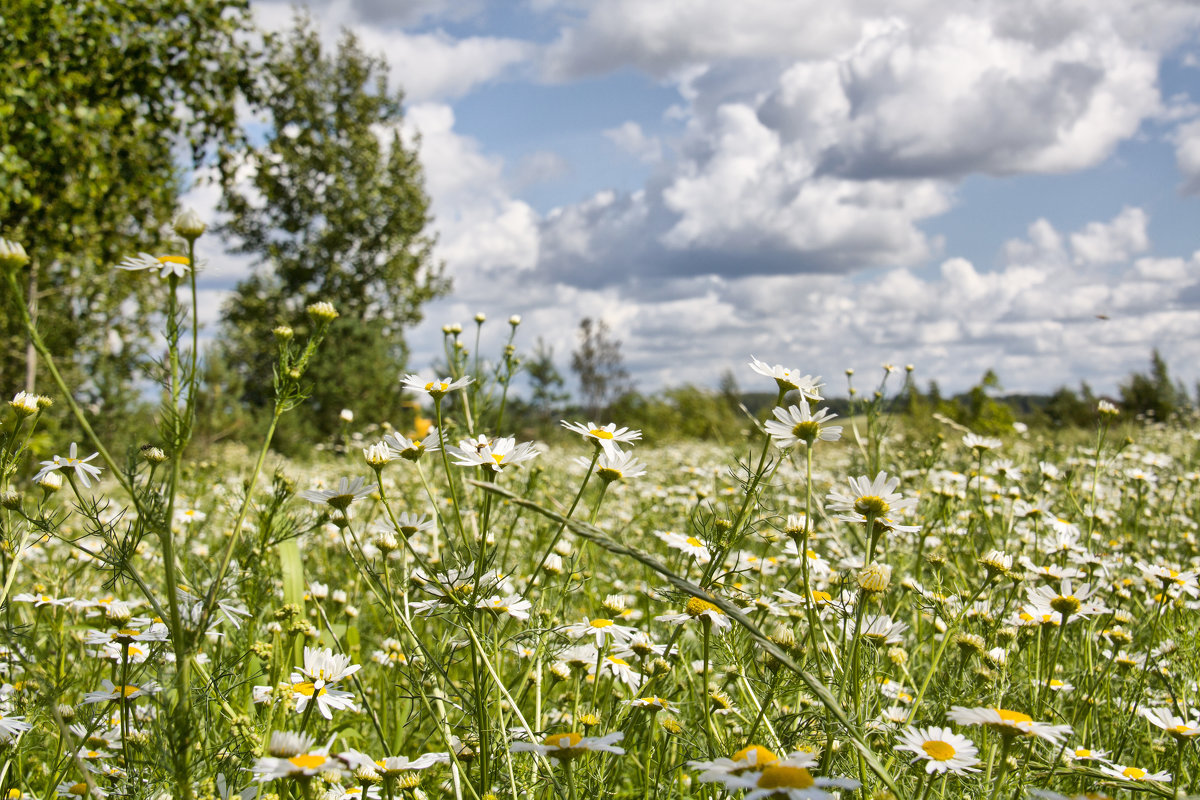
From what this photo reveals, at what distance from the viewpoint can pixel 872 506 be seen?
4.18 ft

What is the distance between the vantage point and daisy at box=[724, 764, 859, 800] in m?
0.80

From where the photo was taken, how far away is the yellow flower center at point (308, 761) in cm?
96

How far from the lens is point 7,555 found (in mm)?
1595

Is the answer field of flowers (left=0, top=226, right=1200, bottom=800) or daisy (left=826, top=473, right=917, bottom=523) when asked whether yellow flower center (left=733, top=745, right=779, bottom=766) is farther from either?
daisy (left=826, top=473, right=917, bottom=523)

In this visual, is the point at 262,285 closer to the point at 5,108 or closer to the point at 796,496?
the point at 5,108

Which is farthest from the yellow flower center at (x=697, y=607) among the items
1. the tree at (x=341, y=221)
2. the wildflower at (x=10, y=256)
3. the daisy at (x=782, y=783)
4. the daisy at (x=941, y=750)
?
the tree at (x=341, y=221)

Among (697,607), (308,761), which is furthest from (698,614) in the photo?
(308,761)

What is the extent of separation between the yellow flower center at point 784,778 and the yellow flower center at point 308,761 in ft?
1.79

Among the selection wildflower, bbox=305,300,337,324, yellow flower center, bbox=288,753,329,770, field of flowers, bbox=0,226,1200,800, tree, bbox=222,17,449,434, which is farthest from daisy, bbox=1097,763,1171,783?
tree, bbox=222,17,449,434

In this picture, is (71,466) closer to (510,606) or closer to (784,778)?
(510,606)

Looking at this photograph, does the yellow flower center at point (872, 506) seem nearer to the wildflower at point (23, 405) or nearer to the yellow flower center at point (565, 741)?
the yellow flower center at point (565, 741)

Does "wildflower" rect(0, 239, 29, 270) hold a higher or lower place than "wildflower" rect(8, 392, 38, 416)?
higher

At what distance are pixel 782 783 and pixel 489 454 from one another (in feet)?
2.24

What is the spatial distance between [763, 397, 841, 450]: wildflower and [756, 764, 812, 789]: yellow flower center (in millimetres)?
504
